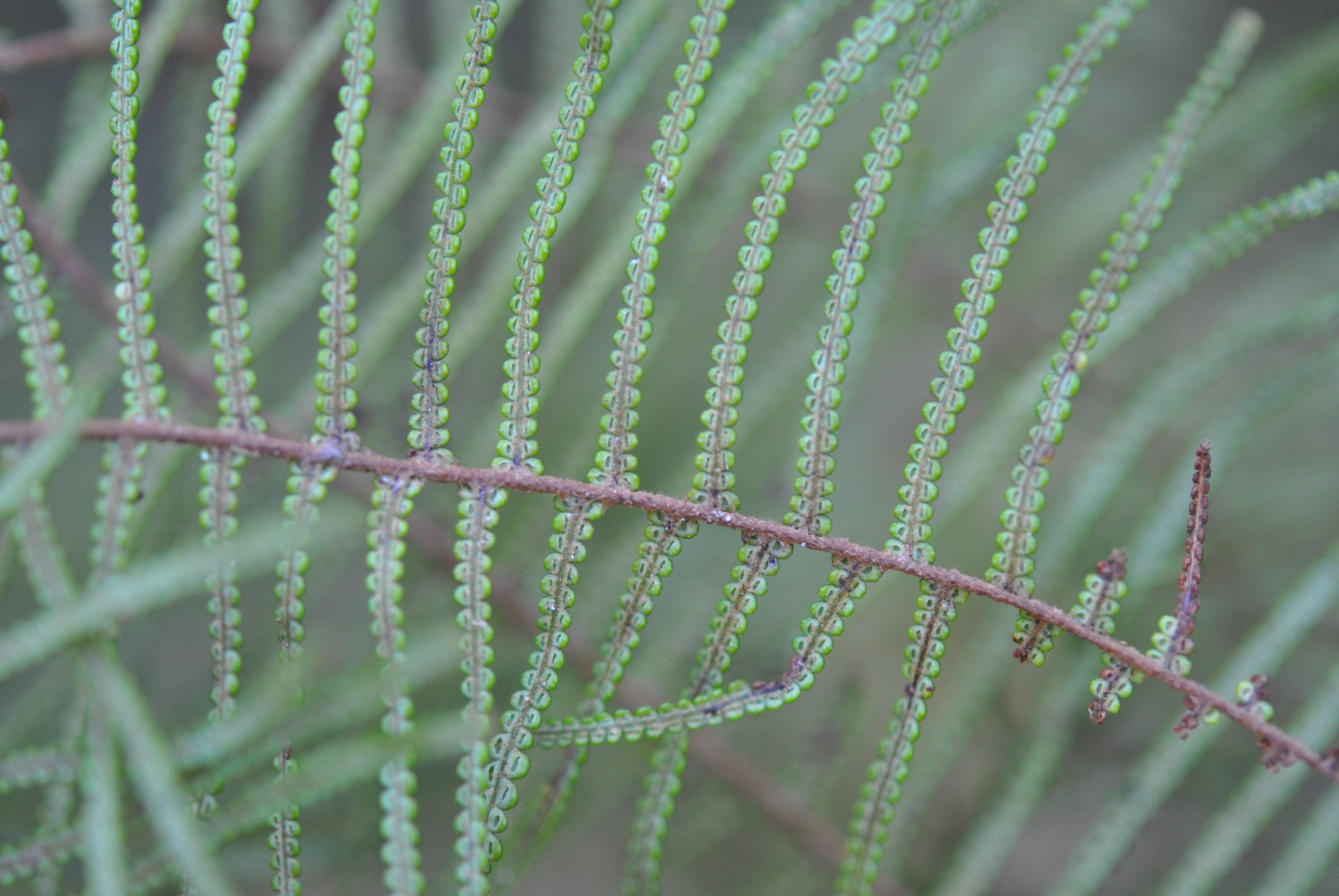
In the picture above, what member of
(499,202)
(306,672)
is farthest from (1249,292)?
(306,672)

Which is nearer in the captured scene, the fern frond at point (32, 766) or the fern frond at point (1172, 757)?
the fern frond at point (32, 766)

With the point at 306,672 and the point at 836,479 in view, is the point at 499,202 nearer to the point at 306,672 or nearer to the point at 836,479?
the point at 306,672

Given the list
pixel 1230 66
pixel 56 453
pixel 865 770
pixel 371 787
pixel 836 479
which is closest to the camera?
pixel 56 453

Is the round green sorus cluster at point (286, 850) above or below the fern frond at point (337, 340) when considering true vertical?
below

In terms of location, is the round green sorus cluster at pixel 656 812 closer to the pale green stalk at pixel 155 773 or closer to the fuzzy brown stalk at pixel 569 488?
the fuzzy brown stalk at pixel 569 488

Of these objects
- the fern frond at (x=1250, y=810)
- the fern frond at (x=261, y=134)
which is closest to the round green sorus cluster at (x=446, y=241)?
the fern frond at (x=261, y=134)

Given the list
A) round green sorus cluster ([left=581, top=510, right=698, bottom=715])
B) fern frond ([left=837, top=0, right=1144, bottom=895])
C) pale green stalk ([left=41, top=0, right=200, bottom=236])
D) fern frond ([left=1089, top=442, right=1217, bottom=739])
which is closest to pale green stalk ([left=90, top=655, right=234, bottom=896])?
round green sorus cluster ([left=581, top=510, right=698, bottom=715])
